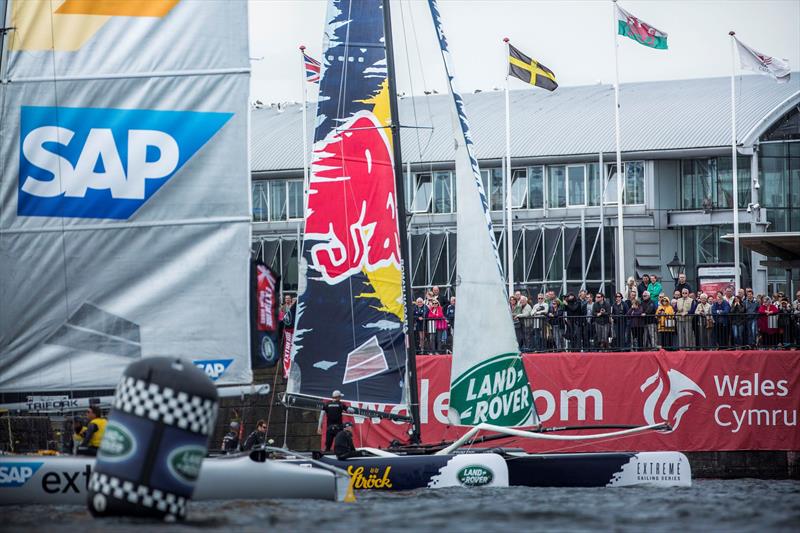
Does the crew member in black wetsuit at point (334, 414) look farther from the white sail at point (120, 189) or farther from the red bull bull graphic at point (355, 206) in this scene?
the white sail at point (120, 189)

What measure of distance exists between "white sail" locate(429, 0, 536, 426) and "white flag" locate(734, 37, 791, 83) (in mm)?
18655

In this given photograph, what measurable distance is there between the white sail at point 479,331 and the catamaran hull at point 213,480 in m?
4.59

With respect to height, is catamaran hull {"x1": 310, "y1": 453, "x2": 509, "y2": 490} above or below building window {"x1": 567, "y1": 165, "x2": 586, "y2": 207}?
below

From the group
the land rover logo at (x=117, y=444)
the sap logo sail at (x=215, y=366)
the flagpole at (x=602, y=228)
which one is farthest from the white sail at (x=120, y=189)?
the flagpole at (x=602, y=228)

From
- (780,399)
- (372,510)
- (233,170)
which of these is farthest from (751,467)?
(233,170)

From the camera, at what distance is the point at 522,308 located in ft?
108

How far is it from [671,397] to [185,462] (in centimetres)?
1699

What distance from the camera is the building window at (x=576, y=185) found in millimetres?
51375

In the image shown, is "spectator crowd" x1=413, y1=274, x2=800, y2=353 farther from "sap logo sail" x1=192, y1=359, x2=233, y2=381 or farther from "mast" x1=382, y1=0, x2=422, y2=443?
"sap logo sail" x1=192, y1=359, x2=233, y2=381

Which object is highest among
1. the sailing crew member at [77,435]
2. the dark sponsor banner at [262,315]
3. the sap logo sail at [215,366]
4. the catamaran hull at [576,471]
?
the dark sponsor banner at [262,315]

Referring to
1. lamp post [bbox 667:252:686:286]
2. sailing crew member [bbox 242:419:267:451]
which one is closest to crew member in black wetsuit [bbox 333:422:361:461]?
sailing crew member [bbox 242:419:267:451]

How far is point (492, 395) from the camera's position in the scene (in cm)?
2366

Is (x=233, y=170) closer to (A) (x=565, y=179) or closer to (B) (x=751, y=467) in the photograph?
(B) (x=751, y=467)

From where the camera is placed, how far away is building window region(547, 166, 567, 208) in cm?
5178
